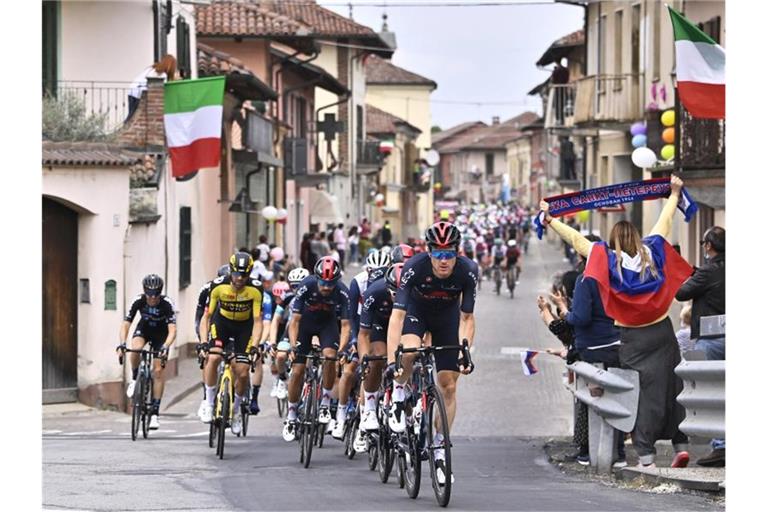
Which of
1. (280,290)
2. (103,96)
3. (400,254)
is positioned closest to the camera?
(400,254)

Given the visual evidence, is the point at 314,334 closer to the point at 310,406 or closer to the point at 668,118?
the point at 310,406

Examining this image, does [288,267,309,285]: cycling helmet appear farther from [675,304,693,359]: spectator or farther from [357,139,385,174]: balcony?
[357,139,385,174]: balcony

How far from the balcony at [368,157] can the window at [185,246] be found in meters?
40.9

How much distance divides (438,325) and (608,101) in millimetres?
29403

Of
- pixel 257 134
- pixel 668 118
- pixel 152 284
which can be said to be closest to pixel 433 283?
pixel 152 284

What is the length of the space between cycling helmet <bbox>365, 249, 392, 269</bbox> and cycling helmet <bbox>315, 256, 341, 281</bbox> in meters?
0.31

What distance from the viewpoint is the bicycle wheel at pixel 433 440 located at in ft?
34.5

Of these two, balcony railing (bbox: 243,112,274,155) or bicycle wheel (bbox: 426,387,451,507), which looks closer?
bicycle wheel (bbox: 426,387,451,507)

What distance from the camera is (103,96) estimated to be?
26.3 meters

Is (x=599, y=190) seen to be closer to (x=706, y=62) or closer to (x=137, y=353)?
(x=706, y=62)

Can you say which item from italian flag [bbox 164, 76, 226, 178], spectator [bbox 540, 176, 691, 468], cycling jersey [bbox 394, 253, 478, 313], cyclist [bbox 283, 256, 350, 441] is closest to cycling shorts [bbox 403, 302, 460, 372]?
cycling jersey [bbox 394, 253, 478, 313]

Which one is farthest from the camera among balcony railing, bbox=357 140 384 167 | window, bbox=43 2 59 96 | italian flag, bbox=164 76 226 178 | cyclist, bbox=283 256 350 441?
balcony railing, bbox=357 140 384 167

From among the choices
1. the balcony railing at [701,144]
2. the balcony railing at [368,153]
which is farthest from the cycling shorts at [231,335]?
the balcony railing at [368,153]

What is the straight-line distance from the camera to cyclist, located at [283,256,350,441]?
1495 centimetres
